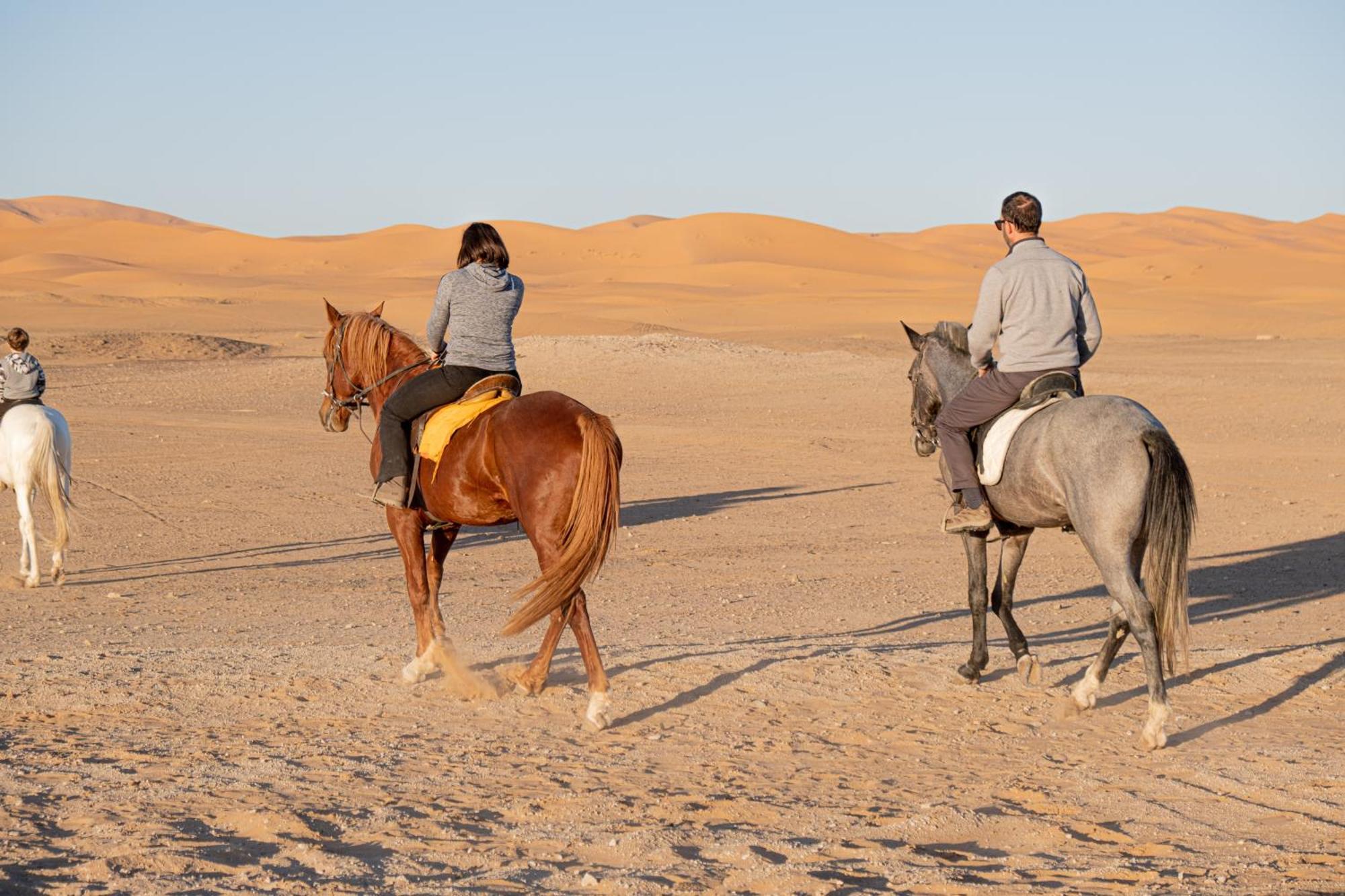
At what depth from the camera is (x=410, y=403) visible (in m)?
8.20

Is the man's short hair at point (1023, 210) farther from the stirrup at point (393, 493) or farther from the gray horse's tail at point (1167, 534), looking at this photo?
the stirrup at point (393, 493)

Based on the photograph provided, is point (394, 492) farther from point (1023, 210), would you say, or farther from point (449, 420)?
point (1023, 210)

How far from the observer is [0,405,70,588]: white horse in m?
11.8

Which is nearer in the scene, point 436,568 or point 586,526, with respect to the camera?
point 586,526

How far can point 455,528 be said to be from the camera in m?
8.91

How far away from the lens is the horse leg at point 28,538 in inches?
461

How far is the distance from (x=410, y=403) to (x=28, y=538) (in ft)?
17.5

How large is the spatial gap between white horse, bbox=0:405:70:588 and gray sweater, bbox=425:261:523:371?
17.1ft

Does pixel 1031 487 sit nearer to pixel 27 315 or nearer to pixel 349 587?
pixel 349 587

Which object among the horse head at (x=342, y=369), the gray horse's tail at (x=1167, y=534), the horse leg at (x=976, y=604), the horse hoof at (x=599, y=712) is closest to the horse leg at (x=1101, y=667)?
the gray horse's tail at (x=1167, y=534)

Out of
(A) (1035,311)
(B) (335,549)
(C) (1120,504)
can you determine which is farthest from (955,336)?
(B) (335,549)

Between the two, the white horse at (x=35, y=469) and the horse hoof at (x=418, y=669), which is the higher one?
the white horse at (x=35, y=469)

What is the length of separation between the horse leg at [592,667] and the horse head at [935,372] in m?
2.43

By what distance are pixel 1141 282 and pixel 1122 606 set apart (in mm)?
77241
